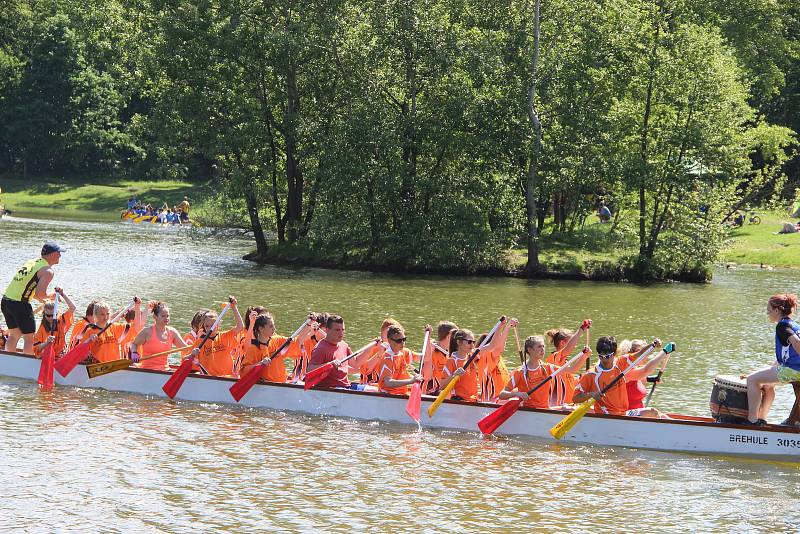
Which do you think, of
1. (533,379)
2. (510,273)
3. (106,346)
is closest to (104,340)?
(106,346)

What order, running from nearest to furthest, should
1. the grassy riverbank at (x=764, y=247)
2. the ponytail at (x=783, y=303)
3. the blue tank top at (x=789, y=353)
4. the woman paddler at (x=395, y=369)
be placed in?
the ponytail at (x=783, y=303) → the blue tank top at (x=789, y=353) → the woman paddler at (x=395, y=369) → the grassy riverbank at (x=764, y=247)

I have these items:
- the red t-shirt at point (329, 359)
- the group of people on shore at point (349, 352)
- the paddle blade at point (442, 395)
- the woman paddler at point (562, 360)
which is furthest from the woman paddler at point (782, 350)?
the red t-shirt at point (329, 359)

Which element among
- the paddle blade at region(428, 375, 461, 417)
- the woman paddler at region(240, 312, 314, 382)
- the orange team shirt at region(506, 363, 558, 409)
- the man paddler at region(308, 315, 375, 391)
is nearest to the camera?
the orange team shirt at region(506, 363, 558, 409)

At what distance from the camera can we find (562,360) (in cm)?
1517

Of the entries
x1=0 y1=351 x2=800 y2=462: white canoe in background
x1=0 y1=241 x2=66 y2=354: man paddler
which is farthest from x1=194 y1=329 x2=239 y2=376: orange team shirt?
x1=0 y1=241 x2=66 y2=354: man paddler

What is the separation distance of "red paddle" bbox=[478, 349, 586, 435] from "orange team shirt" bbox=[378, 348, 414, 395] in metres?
1.33

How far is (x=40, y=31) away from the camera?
75.8 metres

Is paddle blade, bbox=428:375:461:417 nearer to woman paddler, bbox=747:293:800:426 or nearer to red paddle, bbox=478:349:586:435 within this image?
red paddle, bbox=478:349:586:435

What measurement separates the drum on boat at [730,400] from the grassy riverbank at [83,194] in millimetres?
57000

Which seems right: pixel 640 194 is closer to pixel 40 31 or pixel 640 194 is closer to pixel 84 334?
pixel 84 334

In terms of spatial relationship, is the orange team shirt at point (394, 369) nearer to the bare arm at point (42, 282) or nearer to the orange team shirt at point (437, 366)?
the orange team shirt at point (437, 366)

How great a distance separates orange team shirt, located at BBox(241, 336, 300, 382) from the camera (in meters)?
16.3

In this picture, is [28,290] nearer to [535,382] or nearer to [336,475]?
[336,475]

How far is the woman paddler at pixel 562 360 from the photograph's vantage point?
1488cm
